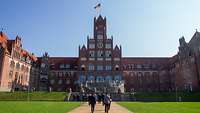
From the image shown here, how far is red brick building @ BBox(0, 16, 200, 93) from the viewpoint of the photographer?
222 feet

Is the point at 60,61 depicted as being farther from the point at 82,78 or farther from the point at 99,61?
the point at 99,61

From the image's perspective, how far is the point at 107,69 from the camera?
3029 inches

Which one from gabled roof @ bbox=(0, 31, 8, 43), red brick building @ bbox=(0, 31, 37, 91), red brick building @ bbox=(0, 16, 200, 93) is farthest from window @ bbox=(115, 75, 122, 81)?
gabled roof @ bbox=(0, 31, 8, 43)

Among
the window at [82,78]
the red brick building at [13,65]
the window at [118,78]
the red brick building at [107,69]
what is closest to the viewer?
the red brick building at [13,65]

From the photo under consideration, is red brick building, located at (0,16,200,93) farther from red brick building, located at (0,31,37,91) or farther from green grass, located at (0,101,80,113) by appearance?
green grass, located at (0,101,80,113)

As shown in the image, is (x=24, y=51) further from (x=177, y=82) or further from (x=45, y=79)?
(x=177, y=82)

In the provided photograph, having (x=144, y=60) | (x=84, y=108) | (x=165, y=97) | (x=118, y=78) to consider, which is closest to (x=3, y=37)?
(x=118, y=78)

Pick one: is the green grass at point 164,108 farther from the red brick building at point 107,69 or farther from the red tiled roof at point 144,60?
the red tiled roof at point 144,60

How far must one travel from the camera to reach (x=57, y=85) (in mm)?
83438

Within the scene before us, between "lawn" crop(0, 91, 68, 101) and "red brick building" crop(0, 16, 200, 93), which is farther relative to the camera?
"red brick building" crop(0, 16, 200, 93)

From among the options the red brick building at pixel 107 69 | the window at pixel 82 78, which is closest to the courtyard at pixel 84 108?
the red brick building at pixel 107 69

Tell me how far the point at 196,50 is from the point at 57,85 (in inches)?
1863

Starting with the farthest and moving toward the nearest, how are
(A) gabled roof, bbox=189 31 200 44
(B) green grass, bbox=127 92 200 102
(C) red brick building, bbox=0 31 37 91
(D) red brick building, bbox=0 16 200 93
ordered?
(D) red brick building, bbox=0 16 200 93 → (A) gabled roof, bbox=189 31 200 44 → (C) red brick building, bbox=0 31 37 91 → (B) green grass, bbox=127 92 200 102

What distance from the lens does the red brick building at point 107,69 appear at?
67688 mm
